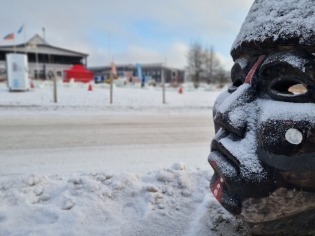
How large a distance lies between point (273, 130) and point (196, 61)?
42226 millimetres

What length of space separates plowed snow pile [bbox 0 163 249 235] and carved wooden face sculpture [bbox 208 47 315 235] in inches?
29.2

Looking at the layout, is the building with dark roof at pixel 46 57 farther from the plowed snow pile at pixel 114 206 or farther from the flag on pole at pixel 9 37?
the plowed snow pile at pixel 114 206

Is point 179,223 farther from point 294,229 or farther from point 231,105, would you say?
point 231,105

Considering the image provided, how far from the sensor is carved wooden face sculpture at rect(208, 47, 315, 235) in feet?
4.42

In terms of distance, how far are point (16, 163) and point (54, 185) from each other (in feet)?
4.66

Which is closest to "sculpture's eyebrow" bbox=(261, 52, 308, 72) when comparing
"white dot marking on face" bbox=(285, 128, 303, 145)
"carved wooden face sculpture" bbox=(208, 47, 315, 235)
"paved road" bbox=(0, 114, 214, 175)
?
"carved wooden face sculpture" bbox=(208, 47, 315, 235)

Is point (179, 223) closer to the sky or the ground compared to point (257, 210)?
closer to the ground

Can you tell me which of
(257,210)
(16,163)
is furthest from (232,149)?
(16,163)

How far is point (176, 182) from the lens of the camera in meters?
3.02

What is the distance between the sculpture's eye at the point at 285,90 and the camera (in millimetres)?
1408

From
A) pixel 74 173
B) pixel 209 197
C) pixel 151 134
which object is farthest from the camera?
pixel 151 134

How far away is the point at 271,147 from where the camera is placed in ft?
4.58

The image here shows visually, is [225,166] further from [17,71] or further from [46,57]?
[46,57]

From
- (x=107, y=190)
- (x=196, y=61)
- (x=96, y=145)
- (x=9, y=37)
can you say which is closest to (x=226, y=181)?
(x=107, y=190)
